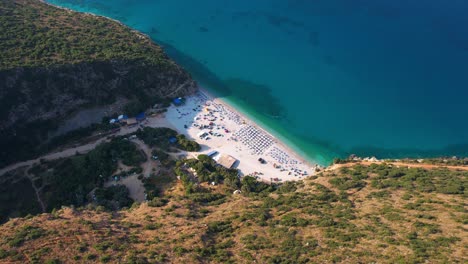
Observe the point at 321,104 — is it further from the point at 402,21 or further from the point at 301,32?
the point at 402,21

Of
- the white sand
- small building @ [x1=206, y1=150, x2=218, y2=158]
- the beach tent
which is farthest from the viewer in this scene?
the beach tent

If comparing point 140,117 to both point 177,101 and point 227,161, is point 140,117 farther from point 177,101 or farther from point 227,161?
point 227,161

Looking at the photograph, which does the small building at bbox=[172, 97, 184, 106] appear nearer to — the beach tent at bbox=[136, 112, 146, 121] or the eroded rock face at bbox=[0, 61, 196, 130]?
the eroded rock face at bbox=[0, 61, 196, 130]

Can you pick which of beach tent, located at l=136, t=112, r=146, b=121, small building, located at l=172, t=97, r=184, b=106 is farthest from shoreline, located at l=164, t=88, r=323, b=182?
beach tent, located at l=136, t=112, r=146, b=121

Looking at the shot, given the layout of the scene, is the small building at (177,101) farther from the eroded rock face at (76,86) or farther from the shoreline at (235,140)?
the eroded rock face at (76,86)

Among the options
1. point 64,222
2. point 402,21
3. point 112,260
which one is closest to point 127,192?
point 64,222
